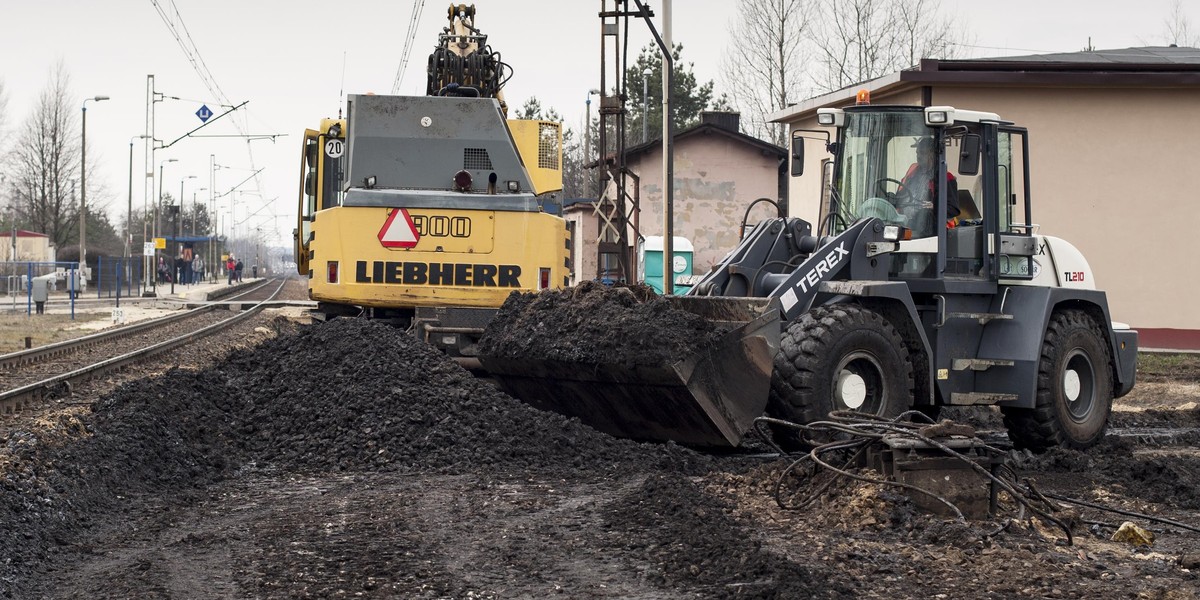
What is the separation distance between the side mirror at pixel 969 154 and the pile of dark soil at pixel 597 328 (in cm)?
269

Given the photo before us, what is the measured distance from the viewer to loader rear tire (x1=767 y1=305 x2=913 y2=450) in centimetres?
940

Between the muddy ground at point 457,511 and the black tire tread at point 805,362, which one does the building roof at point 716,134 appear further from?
the black tire tread at point 805,362

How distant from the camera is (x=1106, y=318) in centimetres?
1195

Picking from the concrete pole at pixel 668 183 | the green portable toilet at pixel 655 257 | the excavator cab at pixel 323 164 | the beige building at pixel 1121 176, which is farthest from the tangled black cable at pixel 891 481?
the green portable toilet at pixel 655 257

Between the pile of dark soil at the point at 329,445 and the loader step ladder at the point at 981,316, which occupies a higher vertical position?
the loader step ladder at the point at 981,316

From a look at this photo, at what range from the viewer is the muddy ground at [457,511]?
625cm

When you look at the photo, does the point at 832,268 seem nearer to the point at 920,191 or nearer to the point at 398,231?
the point at 920,191

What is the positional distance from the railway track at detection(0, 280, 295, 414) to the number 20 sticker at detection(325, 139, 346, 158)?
168 inches

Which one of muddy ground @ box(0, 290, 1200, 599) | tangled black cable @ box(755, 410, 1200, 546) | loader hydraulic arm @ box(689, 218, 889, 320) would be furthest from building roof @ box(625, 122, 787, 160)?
tangled black cable @ box(755, 410, 1200, 546)

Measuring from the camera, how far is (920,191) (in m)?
10.9

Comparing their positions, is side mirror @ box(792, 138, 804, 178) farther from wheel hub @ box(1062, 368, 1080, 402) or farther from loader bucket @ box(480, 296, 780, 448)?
wheel hub @ box(1062, 368, 1080, 402)

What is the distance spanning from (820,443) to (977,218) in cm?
325

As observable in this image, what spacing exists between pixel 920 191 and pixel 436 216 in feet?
16.8

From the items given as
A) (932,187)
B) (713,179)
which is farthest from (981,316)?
(713,179)
